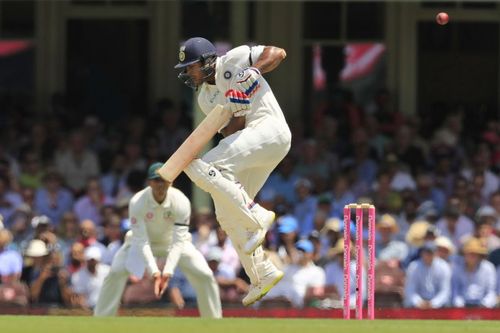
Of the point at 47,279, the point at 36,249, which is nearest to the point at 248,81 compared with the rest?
the point at 47,279

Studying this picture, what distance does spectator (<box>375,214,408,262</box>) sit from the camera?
16.9m

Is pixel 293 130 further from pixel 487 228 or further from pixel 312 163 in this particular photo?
pixel 487 228

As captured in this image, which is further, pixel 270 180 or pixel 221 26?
pixel 221 26

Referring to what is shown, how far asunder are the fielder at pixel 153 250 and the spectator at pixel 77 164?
3.75m

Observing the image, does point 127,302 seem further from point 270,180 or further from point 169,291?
point 270,180

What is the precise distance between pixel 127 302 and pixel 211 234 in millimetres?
1403

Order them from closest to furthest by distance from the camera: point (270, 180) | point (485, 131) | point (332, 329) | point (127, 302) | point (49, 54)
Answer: point (332, 329) < point (127, 302) < point (270, 180) < point (485, 131) < point (49, 54)

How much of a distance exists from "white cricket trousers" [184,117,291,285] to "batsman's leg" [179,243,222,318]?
3.14 metres

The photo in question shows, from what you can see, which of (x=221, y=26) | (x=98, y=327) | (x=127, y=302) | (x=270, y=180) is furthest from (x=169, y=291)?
(x=98, y=327)

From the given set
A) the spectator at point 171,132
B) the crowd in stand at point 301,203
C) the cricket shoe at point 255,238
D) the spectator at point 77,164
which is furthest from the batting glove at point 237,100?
the spectator at point 171,132

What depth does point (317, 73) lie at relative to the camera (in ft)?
69.9

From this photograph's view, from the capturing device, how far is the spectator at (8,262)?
54.7 ft

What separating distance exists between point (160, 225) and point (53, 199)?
3143 millimetres

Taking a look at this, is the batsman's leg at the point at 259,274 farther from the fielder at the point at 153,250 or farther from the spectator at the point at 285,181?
the spectator at the point at 285,181
